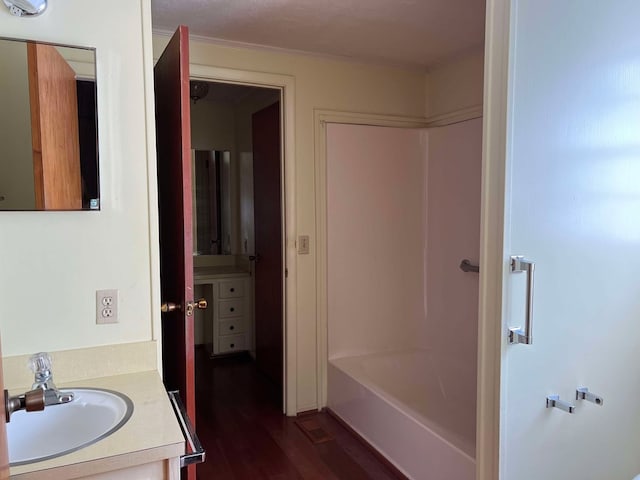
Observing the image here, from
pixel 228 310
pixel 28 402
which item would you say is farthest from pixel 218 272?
pixel 28 402

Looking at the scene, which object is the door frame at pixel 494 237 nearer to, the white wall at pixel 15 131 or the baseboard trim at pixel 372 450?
the baseboard trim at pixel 372 450

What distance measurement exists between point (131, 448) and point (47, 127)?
3.29ft

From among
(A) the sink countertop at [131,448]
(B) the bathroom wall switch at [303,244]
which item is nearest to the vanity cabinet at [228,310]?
(B) the bathroom wall switch at [303,244]

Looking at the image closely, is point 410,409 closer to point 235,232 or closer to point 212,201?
point 235,232

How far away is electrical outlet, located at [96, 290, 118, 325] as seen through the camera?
1.58 metres

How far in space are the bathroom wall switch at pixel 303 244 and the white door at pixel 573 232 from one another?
161cm

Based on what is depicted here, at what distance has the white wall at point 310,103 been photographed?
290cm

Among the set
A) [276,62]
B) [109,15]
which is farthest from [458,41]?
[109,15]

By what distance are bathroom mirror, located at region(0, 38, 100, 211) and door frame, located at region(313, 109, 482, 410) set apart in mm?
1637

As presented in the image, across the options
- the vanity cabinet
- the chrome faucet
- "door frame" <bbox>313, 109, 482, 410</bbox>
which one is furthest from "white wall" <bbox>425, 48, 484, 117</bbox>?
the chrome faucet

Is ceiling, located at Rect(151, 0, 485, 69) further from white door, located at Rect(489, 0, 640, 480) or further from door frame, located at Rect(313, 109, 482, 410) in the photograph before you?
white door, located at Rect(489, 0, 640, 480)

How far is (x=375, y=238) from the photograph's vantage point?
10.6 feet

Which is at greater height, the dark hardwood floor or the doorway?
the doorway

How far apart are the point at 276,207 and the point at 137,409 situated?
6.78ft
